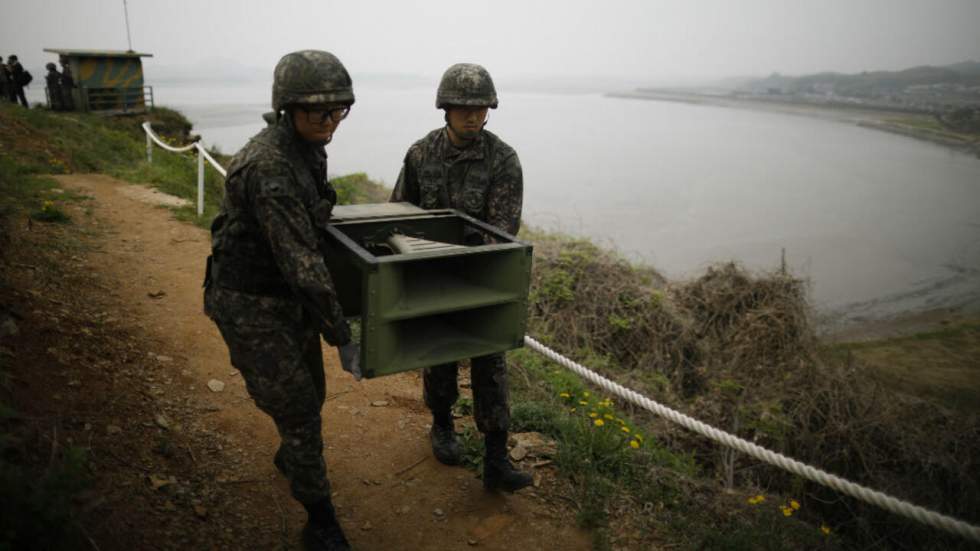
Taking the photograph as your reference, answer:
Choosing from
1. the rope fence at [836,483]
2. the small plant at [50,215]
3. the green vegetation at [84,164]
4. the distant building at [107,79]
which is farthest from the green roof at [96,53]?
the rope fence at [836,483]

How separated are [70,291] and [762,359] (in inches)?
299

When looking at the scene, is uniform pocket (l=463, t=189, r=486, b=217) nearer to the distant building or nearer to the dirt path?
the dirt path

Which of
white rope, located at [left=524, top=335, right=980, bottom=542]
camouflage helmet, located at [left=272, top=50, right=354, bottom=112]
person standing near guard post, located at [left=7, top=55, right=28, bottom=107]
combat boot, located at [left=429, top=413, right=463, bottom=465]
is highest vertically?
person standing near guard post, located at [left=7, top=55, right=28, bottom=107]

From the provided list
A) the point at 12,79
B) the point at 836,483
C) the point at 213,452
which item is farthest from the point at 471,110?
the point at 12,79

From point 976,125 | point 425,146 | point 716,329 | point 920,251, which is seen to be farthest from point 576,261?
point 976,125

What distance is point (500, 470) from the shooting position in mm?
3312

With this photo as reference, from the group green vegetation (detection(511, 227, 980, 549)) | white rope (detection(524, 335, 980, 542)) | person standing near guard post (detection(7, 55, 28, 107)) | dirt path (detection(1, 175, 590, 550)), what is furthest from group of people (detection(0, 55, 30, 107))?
white rope (detection(524, 335, 980, 542))

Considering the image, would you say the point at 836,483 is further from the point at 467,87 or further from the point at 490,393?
the point at 467,87

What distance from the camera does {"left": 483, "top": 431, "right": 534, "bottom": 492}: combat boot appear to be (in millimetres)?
3266

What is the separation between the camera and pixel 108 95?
1916 centimetres

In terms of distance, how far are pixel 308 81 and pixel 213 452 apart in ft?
7.72

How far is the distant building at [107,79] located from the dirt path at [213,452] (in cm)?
1746

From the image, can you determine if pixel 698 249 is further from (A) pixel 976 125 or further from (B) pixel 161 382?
(B) pixel 161 382

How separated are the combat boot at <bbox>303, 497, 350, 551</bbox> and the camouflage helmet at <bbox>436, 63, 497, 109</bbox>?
218 centimetres
